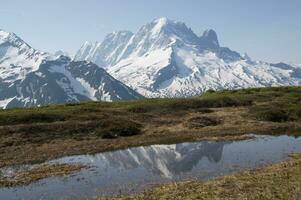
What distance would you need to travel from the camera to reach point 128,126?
75375 mm

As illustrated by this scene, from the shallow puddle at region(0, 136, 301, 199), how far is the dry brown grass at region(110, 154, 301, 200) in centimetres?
305

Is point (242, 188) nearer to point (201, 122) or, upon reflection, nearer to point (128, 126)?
point (128, 126)

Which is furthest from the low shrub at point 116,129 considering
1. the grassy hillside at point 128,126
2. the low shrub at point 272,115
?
the low shrub at point 272,115

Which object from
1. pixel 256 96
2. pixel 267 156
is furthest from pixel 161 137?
pixel 256 96

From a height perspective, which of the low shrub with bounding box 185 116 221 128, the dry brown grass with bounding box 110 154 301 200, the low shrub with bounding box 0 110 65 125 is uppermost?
the dry brown grass with bounding box 110 154 301 200

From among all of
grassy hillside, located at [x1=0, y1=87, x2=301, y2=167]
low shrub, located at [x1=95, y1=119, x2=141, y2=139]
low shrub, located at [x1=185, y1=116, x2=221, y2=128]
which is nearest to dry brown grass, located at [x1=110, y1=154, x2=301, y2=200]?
grassy hillside, located at [x1=0, y1=87, x2=301, y2=167]

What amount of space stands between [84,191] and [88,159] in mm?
17288

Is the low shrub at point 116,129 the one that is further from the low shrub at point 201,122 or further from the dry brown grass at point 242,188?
the dry brown grass at point 242,188

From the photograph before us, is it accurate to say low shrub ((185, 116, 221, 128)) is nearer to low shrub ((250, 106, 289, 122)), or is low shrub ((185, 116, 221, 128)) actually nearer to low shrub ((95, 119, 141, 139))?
low shrub ((250, 106, 289, 122))

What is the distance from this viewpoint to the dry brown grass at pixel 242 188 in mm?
31569

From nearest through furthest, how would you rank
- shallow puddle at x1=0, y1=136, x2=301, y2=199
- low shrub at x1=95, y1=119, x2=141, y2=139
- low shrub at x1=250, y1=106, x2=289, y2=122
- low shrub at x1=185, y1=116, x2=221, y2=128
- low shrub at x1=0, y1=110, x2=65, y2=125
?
shallow puddle at x1=0, y1=136, x2=301, y2=199 < low shrub at x1=95, y1=119, x2=141, y2=139 < low shrub at x1=0, y1=110, x2=65, y2=125 < low shrub at x1=185, y1=116, x2=221, y2=128 < low shrub at x1=250, y1=106, x2=289, y2=122

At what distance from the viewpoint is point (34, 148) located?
6338 cm

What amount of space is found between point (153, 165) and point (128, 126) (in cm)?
2569

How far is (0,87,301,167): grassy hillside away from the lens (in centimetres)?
6412
